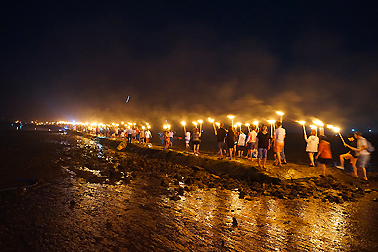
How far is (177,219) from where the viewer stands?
232 inches

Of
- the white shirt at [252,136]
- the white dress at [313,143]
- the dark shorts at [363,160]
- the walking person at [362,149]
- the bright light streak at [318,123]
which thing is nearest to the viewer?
the walking person at [362,149]

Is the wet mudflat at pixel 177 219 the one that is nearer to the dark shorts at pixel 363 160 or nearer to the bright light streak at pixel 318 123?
the dark shorts at pixel 363 160

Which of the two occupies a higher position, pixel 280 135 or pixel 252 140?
pixel 280 135

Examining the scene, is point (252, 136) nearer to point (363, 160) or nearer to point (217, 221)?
point (363, 160)

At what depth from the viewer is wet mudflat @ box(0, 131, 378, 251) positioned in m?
4.57

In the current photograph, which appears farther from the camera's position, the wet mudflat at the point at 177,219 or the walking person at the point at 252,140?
the walking person at the point at 252,140

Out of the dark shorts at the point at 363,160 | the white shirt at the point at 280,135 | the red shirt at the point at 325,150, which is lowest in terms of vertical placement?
the dark shorts at the point at 363,160

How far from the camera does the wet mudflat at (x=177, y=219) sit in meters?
4.57

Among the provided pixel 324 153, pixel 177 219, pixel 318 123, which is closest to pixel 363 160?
pixel 324 153

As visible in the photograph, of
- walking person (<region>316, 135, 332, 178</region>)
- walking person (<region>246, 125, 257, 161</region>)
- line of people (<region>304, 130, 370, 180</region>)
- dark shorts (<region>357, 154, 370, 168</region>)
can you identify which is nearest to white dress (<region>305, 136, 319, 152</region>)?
line of people (<region>304, 130, 370, 180</region>)

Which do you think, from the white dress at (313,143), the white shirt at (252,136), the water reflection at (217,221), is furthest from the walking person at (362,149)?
the white shirt at (252,136)

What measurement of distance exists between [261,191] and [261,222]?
3229 millimetres

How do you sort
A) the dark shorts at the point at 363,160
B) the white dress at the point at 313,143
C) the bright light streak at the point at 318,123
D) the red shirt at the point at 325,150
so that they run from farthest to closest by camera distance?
the bright light streak at the point at 318,123, the white dress at the point at 313,143, the red shirt at the point at 325,150, the dark shorts at the point at 363,160

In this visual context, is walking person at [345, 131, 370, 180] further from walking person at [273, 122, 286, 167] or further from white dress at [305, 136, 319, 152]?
walking person at [273, 122, 286, 167]
